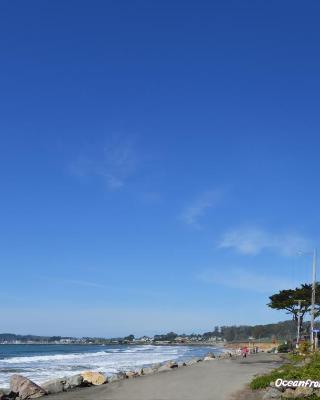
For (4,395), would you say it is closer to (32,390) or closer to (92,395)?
(32,390)

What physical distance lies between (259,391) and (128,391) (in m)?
4.32

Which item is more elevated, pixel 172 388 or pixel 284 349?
pixel 172 388

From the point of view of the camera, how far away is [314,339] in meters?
44.4

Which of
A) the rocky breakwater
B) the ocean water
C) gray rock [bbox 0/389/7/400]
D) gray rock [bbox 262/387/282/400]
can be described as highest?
gray rock [bbox 262/387/282/400]

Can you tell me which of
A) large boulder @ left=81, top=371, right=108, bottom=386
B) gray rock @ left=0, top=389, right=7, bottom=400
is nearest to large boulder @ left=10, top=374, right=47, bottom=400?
gray rock @ left=0, top=389, right=7, bottom=400

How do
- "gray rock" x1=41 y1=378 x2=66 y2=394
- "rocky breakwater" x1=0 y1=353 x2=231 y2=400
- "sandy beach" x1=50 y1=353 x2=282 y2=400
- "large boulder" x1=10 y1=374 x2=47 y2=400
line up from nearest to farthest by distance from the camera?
"sandy beach" x1=50 y1=353 x2=282 y2=400 < "large boulder" x1=10 y1=374 x2=47 y2=400 < "rocky breakwater" x1=0 y1=353 x2=231 y2=400 < "gray rock" x1=41 y1=378 x2=66 y2=394

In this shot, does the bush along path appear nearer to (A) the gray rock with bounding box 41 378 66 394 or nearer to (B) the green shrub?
(A) the gray rock with bounding box 41 378 66 394

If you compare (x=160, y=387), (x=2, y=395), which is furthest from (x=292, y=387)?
(x=2, y=395)

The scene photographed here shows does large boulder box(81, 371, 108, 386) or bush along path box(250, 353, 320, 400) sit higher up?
bush along path box(250, 353, 320, 400)

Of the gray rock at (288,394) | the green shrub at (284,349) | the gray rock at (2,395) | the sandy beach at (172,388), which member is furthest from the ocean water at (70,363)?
the gray rock at (288,394)

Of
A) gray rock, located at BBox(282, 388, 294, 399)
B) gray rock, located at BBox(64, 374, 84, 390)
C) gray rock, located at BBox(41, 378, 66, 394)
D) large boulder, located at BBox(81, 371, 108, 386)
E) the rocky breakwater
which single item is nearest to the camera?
gray rock, located at BBox(282, 388, 294, 399)

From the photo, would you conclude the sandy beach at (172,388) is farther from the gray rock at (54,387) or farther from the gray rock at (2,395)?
the gray rock at (2,395)

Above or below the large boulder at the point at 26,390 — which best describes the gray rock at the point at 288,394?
above

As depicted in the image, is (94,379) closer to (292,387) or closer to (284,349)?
(292,387)
